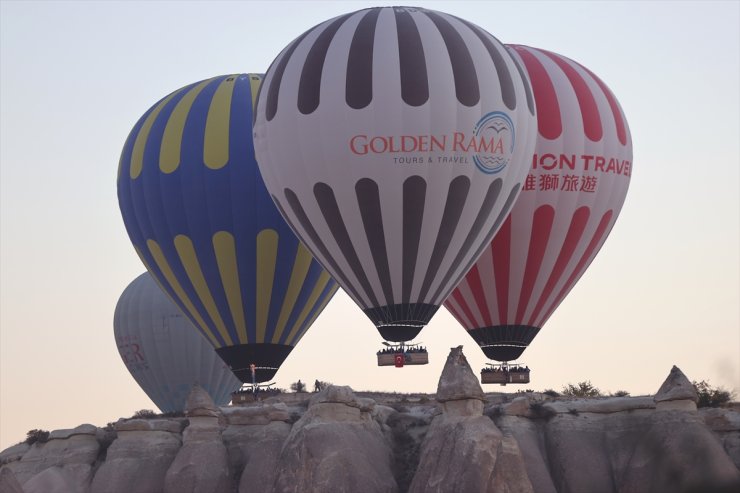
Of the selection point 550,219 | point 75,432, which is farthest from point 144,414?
point 550,219

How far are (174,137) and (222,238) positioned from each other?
410 centimetres

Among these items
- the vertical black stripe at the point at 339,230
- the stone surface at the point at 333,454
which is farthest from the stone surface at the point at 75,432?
the vertical black stripe at the point at 339,230

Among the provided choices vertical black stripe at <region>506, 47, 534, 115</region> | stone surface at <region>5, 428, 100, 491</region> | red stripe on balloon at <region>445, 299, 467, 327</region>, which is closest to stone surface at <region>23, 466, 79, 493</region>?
stone surface at <region>5, 428, 100, 491</region>

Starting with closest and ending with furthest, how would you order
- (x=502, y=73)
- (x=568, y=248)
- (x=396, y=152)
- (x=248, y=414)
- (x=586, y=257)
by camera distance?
(x=396, y=152) → (x=502, y=73) → (x=248, y=414) → (x=568, y=248) → (x=586, y=257)

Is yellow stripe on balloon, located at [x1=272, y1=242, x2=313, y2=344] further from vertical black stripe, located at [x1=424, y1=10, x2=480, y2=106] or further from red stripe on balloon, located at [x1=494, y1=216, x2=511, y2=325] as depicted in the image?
vertical black stripe, located at [x1=424, y1=10, x2=480, y2=106]

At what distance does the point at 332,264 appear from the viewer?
3503 centimetres

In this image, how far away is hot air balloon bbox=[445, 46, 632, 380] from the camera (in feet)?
126

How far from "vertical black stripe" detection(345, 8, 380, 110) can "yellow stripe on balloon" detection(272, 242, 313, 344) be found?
Result: 352 inches

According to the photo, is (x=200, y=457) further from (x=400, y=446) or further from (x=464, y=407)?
(x=464, y=407)

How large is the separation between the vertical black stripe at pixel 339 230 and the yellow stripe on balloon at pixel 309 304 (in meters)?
7.40

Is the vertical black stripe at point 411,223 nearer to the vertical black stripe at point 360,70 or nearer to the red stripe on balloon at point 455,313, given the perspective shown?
the vertical black stripe at point 360,70

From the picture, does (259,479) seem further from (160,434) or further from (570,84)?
(570,84)

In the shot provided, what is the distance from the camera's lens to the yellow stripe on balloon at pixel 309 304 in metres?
41.6

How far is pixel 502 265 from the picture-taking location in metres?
39.0
